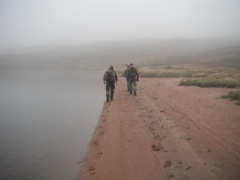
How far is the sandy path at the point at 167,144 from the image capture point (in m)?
6.46

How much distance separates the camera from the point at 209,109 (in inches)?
477

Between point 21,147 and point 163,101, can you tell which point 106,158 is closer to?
point 21,147

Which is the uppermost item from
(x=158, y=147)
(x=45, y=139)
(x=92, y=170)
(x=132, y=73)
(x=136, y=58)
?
(x=132, y=73)

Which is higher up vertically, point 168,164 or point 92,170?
point 168,164

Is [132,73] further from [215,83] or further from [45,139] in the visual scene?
[45,139]

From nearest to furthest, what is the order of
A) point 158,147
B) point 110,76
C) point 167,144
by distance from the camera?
point 158,147
point 167,144
point 110,76

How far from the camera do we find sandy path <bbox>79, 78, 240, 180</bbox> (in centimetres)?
646

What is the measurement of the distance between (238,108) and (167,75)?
2052 cm

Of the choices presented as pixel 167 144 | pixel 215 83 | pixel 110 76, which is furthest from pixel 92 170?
pixel 215 83

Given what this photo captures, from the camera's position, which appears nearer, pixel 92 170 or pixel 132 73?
pixel 92 170

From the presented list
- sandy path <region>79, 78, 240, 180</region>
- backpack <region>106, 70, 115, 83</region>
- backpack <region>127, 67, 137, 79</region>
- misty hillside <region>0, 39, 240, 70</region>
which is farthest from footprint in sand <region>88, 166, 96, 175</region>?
misty hillside <region>0, 39, 240, 70</region>

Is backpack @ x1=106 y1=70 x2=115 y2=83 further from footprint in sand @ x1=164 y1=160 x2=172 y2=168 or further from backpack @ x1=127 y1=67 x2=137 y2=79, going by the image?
footprint in sand @ x1=164 y1=160 x2=172 y2=168

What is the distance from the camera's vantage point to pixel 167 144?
320 inches

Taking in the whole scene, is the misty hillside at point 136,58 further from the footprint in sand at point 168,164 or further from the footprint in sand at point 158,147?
the footprint in sand at point 168,164
